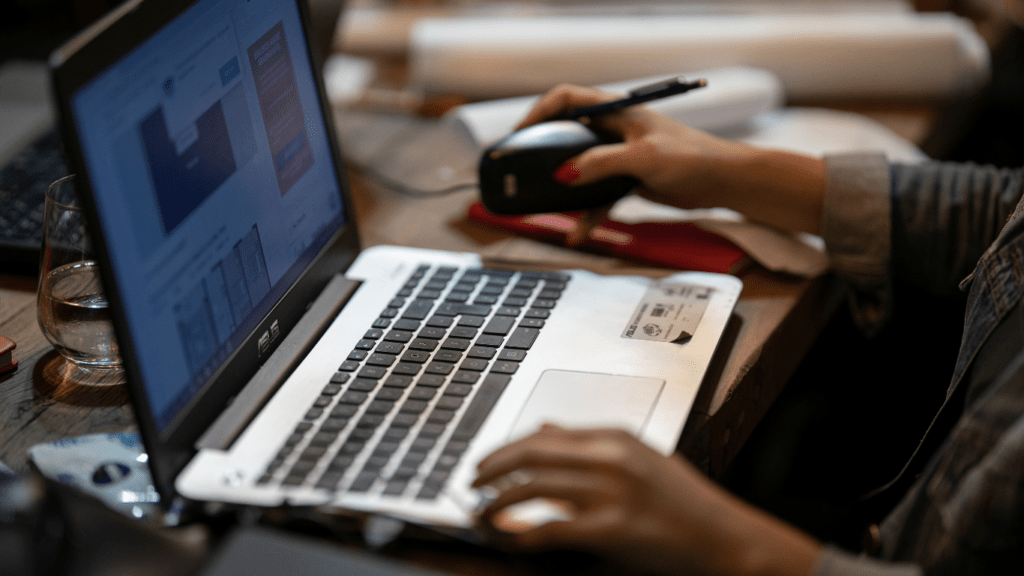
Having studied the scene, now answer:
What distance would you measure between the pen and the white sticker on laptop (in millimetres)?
203

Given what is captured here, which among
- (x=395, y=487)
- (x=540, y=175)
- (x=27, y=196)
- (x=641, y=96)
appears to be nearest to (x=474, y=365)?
(x=395, y=487)

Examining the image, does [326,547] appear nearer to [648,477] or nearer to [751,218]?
[648,477]

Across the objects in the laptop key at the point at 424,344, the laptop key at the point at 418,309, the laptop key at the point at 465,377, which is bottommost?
the laptop key at the point at 465,377

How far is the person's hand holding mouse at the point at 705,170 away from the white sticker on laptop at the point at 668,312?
0.14 meters

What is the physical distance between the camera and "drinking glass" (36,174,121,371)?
2.08 feet

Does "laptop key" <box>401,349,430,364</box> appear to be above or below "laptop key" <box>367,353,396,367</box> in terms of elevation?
below

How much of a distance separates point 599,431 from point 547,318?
194mm

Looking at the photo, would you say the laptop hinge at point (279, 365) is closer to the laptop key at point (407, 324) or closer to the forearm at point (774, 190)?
the laptop key at point (407, 324)

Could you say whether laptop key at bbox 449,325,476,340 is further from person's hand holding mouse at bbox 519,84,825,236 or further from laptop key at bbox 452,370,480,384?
person's hand holding mouse at bbox 519,84,825,236

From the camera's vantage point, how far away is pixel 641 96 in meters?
0.83

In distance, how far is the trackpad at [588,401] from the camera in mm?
550

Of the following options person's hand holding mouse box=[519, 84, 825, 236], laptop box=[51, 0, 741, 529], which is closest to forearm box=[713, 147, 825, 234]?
person's hand holding mouse box=[519, 84, 825, 236]

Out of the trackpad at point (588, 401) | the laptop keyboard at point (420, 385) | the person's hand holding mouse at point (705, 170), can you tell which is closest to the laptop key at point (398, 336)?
the laptop keyboard at point (420, 385)

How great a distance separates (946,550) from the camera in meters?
0.47
